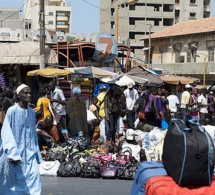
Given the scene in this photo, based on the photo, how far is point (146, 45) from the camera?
55.4 meters

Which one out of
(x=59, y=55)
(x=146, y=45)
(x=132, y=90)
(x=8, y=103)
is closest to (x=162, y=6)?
(x=146, y=45)

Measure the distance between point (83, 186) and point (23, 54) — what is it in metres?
10.4

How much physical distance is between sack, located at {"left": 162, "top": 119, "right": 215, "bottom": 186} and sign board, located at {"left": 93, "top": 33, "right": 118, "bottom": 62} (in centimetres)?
1646

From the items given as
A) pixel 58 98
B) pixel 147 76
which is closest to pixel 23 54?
pixel 147 76

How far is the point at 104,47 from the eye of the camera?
69.1 ft

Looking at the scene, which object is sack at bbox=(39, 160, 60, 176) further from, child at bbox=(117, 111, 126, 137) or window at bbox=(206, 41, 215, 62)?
window at bbox=(206, 41, 215, 62)

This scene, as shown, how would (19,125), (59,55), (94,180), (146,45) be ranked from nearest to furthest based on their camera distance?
1. (19,125)
2. (94,180)
3. (59,55)
4. (146,45)

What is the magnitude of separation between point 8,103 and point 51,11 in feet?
275

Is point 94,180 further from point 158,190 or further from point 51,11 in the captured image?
point 51,11

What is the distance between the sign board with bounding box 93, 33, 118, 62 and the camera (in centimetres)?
2097

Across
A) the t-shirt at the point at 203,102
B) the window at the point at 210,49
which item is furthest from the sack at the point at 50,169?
the window at the point at 210,49

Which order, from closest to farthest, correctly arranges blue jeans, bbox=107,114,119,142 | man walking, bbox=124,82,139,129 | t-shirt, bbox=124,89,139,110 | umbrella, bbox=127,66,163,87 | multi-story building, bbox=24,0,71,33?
blue jeans, bbox=107,114,119,142 → man walking, bbox=124,82,139,129 → t-shirt, bbox=124,89,139,110 → umbrella, bbox=127,66,163,87 → multi-story building, bbox=24,0,71,33

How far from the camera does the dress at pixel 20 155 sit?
707 centimetres

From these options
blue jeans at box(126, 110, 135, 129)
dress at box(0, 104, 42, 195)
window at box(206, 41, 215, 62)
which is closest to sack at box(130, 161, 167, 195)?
dress at box(0, 104, 42, 195)
